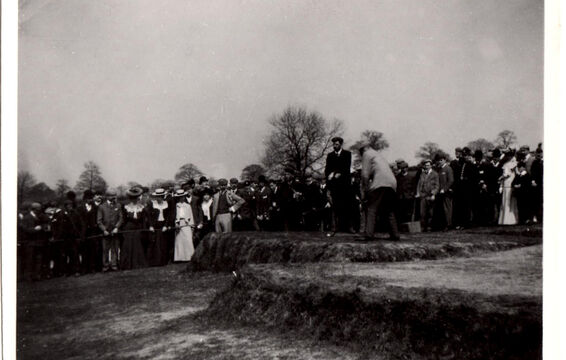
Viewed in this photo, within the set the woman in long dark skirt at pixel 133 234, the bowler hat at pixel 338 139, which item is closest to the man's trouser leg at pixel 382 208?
the bowler hat at pixel 338 139

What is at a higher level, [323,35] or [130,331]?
[323,35]

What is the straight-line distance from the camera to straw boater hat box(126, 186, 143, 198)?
17.6 ft

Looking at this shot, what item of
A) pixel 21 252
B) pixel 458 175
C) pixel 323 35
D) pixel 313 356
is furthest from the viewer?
pixel 458 175

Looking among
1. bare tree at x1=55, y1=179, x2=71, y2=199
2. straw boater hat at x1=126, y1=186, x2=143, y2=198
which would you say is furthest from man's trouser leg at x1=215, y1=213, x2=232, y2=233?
bare tree at x1=55, y1=179, x2=71, y2=199

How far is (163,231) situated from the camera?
558 cm

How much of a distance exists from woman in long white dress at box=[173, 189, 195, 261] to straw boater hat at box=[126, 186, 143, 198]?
0.33 m

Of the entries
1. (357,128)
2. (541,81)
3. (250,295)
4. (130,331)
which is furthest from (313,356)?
(541,81)

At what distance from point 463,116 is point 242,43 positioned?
2.14 meters

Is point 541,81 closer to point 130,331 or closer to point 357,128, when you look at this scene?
point 357,128

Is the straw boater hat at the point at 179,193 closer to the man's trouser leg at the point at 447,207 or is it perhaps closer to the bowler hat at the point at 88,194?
the bowler hat at the point at 88,194

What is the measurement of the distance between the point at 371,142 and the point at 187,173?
1.68m

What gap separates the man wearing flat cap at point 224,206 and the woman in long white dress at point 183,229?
0.23 m

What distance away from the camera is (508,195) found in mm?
5852

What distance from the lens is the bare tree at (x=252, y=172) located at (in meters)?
5.43
